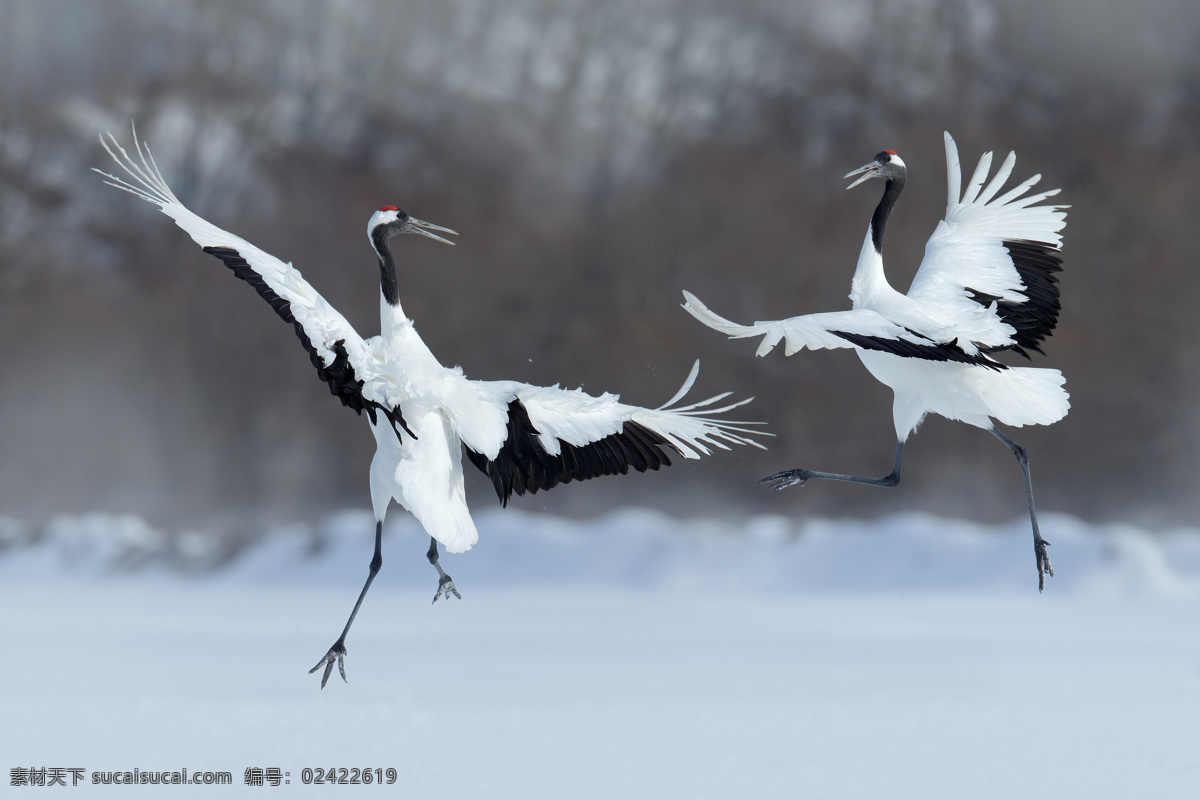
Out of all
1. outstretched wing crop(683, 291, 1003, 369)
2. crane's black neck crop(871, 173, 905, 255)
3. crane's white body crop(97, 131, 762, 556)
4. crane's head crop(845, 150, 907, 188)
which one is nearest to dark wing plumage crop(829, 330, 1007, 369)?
outstretched wing crop(683, 291, 1003, 369)

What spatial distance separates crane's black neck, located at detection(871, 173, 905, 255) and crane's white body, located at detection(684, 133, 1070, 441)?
2.7 inches

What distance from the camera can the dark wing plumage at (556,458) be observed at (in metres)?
4.05

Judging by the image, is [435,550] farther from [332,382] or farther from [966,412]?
[966,412]

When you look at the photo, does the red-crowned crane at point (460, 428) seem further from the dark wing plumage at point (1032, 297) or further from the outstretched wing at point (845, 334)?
the dark wing plumage at point (1032, 297)

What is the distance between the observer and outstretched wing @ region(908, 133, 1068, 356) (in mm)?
4801

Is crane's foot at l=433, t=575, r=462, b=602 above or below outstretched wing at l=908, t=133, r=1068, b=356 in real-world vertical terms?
below

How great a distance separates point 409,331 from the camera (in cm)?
417

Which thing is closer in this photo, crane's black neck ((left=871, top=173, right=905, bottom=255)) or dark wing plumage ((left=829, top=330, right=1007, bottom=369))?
dark wing plumage ((left=829, top=330, right=1007, bottom=369))

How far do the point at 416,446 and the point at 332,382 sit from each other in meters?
0.45

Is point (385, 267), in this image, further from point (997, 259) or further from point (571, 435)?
point (997, 259)

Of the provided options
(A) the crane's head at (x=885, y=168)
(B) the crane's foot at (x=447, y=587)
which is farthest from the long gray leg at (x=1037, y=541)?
(B) the crane's foot at (x=447, y=587)

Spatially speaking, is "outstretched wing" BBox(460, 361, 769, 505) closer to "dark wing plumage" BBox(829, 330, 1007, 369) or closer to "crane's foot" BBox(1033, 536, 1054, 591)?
"dark wing plumage" BBox(829, 330, 1007, 369)

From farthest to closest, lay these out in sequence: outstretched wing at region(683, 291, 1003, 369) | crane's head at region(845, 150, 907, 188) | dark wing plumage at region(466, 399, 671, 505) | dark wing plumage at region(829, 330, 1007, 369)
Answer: crane's head at region(845, 150, 907, 188), dark wing plumage at region(466, 399, 671, 505), dark wing plumage at region(829, 330, 1007, 369), outstretched wing at region(683, 291, 1003, 369)

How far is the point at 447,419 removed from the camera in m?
4.12
